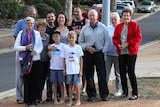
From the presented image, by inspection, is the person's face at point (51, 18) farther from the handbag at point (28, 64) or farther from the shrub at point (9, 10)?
the shrub at point (9, 10)

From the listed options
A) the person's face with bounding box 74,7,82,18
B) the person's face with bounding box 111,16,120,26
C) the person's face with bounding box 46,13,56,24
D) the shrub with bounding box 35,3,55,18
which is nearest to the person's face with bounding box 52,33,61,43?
the person's face with bounding box 46,13,56,24

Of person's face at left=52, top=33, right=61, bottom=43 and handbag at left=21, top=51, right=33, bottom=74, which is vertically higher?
person's face at left=52, top=33, right=61, bottom=43

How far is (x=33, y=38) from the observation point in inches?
330

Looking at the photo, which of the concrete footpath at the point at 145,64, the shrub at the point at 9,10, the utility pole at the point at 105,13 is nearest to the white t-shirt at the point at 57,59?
the concrete footpath at the point at 145,64

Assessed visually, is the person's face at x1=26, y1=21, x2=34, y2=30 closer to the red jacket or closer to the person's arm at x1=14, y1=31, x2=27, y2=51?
the person's arm at x1=14, y1=31, x2=27, y2=51

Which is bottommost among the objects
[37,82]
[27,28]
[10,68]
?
[10,68]

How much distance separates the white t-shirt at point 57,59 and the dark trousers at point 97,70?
56 cm

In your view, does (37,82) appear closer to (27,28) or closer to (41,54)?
(41,54)

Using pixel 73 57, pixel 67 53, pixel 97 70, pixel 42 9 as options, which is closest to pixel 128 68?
pixel 97 70

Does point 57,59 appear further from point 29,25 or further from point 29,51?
point 29,25

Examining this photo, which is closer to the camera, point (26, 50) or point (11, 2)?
point (26, 50)

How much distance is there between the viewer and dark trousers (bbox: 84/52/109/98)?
28.4 feet

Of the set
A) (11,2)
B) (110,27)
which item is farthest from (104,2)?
(11,2)

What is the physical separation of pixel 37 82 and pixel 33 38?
92 centimetres
